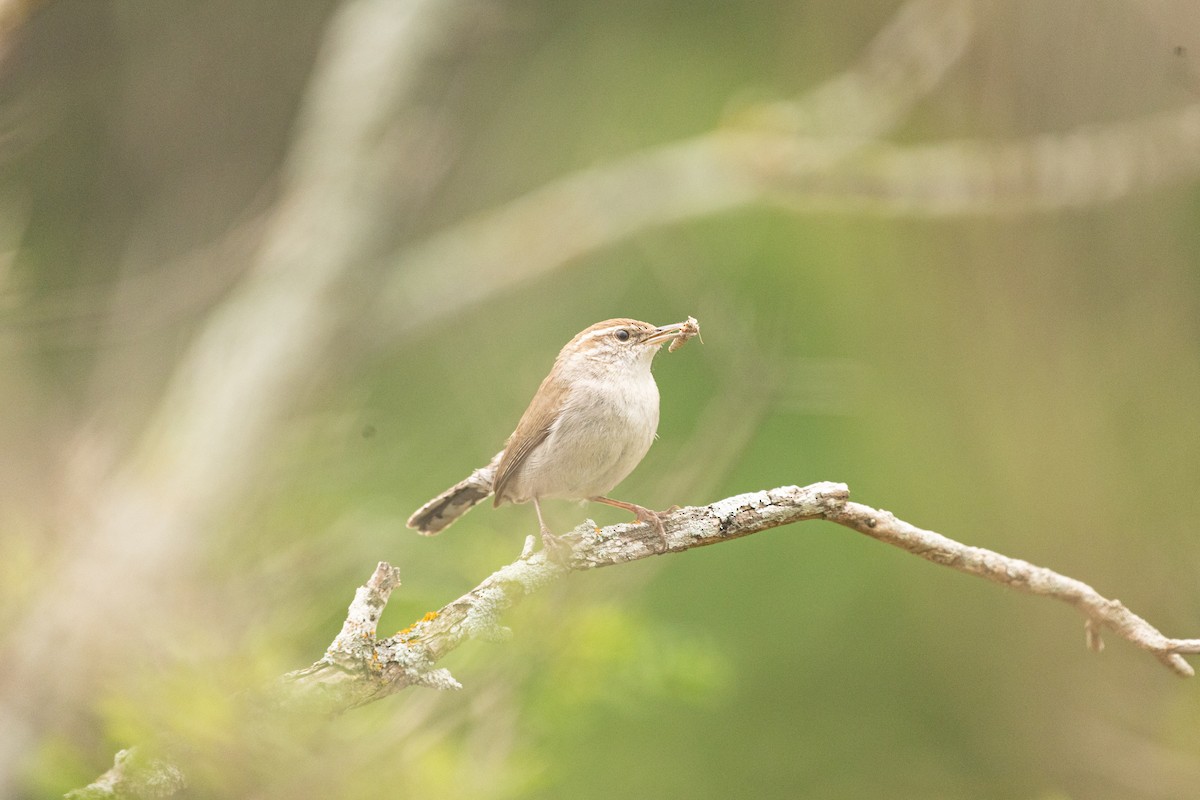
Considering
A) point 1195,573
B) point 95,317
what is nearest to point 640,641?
point 1195,573

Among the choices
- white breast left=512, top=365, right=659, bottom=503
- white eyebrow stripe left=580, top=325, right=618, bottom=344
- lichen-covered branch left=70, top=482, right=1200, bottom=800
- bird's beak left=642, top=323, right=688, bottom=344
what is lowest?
lichen-covered branch left=70, top=482, right=1200, bottom=800

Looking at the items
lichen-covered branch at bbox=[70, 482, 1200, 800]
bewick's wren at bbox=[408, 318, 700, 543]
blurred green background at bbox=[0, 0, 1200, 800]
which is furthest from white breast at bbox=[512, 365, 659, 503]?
lichen-covered branch at bbox=[70, 482, 1200, 800]

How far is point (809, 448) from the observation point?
288 inches

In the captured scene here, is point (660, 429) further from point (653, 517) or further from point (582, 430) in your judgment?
point (653, 517)

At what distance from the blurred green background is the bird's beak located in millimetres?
336

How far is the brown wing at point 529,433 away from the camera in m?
3.09

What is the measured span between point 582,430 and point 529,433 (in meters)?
0.21

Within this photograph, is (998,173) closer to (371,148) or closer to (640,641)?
(640,641)

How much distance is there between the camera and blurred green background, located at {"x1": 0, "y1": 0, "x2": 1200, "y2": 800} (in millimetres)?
3002

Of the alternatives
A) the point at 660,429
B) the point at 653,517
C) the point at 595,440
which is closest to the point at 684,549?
the point at 653,517

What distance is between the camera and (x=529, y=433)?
3.12m

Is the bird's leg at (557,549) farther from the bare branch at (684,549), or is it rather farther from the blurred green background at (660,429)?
the blurred green background at (660,429)

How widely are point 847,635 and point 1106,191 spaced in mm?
3368

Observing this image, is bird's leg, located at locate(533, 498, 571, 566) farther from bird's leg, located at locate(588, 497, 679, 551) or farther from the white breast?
the white breast
